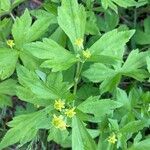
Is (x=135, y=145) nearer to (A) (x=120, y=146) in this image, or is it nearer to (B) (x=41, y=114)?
(A) (x=120, y=146)

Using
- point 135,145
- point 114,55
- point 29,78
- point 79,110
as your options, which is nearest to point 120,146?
point 135,145

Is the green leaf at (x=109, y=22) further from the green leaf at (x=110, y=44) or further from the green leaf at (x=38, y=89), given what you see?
the green leaf at (x=38, y=89)

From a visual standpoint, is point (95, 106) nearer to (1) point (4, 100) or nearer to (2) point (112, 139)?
(2) point (112, 139)

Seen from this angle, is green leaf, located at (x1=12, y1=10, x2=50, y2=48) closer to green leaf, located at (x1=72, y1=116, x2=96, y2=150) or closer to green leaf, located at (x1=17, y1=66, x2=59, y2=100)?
green leaf, located at (x1=17, y1=66, x2=59, y2=100)

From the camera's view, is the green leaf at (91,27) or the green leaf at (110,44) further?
the green leaf at (91,27)

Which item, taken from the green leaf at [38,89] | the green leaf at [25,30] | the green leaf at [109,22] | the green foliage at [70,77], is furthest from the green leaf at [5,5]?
the green leaf at [109,22]

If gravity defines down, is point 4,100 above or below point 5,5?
below

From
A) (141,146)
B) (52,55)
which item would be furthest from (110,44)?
(141,146)
